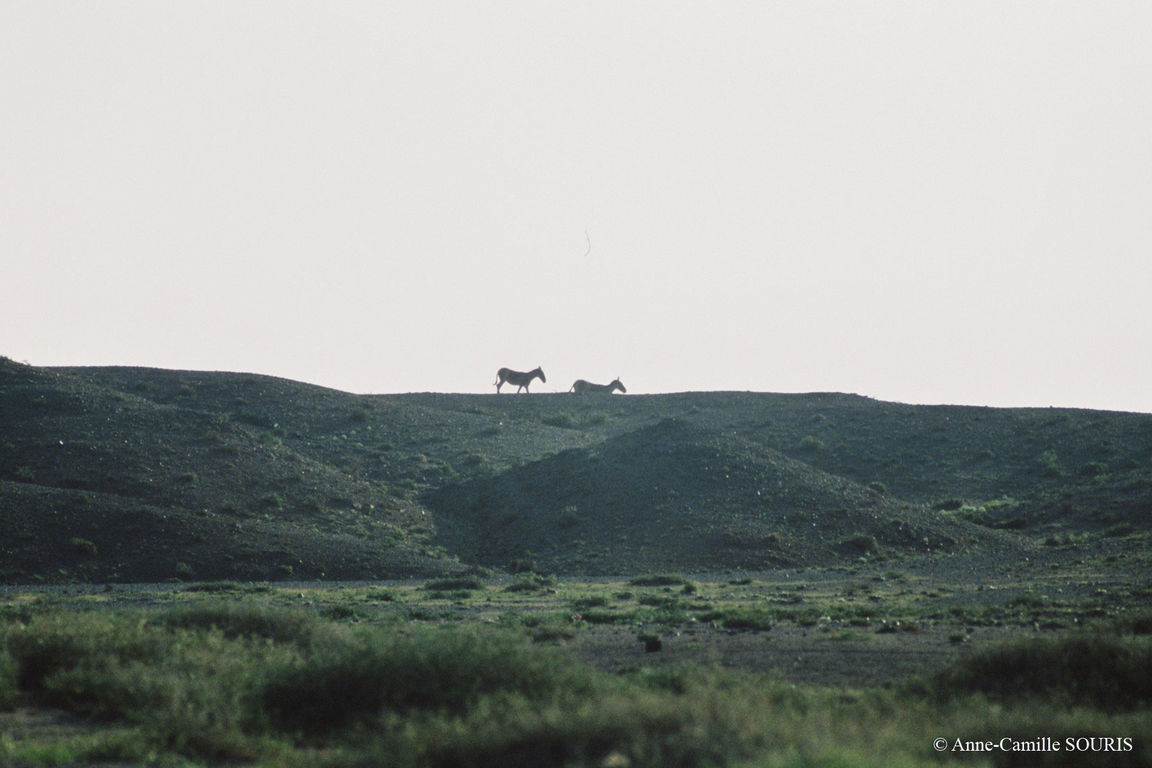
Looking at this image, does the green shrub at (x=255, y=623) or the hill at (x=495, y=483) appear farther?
the hill at (x=495, y=483)

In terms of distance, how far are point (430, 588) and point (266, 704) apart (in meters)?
22.2

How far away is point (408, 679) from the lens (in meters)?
12.2

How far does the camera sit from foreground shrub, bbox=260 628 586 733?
1196cm

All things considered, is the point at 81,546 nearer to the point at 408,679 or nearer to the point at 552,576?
the point at 552,576

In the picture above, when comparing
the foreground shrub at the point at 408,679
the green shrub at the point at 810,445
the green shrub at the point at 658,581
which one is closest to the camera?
the foreground shrub at the point at 408,679

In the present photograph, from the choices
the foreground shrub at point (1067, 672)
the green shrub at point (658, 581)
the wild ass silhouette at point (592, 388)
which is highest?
the wild ass silhouette at point (592, 388)

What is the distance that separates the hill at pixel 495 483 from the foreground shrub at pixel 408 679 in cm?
2654

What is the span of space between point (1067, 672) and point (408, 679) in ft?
24.4

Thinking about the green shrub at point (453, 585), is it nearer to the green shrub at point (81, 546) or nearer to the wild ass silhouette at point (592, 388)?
the green shrub at point (81, 546)

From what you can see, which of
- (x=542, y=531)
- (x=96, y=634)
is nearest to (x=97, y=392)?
(x=542, y=531)

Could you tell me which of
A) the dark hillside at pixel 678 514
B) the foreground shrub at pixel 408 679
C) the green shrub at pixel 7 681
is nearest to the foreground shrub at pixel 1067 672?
the foreground shrub at pixel 408 679

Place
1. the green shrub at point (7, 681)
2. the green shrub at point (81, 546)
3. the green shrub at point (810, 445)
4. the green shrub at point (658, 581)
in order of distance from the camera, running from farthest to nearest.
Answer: the green shrub at point (810, 445)
the green shrub at point (81, 546)
the green shrub at point (658, 581)
the green shrub at point (7, 681)

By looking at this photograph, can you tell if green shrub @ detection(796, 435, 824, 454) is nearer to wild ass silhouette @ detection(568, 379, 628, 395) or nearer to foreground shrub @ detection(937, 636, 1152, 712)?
wild ass silhouette @ detection(568, 379, 628, 395)

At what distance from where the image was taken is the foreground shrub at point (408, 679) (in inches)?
471
